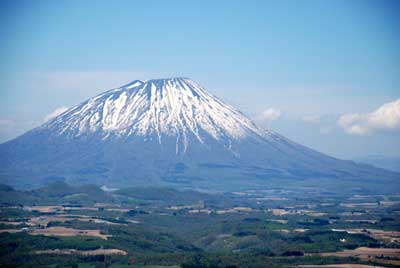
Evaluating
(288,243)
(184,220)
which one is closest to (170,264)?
(288,243)

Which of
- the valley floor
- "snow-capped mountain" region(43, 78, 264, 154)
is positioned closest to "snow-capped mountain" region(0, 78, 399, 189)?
"snow-capped mountain" region(43, 78, 264, 154)

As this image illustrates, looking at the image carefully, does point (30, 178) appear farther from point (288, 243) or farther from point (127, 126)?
point (288, 243)

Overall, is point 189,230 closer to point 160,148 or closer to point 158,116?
point 160,148

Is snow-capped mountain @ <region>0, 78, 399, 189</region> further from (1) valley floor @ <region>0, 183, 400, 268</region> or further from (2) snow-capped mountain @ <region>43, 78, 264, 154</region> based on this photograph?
(1) valley floor @ <region>0, 183, 400, 268</region>

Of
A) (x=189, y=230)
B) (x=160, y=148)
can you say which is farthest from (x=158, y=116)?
(x=189, y=230)

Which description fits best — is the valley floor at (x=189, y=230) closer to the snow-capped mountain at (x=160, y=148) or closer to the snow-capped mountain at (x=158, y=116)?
the snow-capped mountain at (x=160, y=148)

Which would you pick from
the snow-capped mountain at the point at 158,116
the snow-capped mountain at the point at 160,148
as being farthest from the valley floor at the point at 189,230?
the snow-capped mountain at the point at 158,116

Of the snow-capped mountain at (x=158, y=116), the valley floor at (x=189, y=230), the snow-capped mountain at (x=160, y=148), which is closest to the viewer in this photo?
the valley floor at (x=189, y=230)

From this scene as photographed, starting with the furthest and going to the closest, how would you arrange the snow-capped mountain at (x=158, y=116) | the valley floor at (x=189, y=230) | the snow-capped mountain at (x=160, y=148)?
the snow-capped mountain at (x=158, y=116), the snow-capped mountain at (x=160, y=148), the valley floor at (x=189, y=230)
